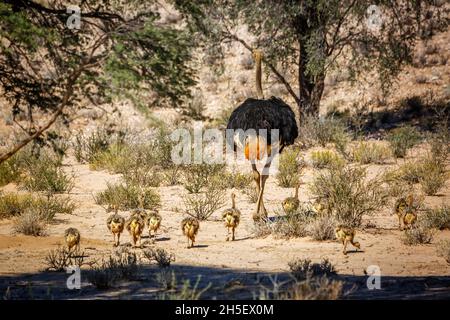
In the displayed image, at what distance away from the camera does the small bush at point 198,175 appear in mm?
17375

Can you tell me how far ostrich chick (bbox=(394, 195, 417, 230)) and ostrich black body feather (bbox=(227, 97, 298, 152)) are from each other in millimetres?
2339

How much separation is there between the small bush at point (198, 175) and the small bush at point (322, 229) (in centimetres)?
558

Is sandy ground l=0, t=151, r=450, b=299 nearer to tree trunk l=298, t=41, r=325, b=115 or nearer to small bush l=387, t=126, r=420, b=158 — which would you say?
small bush l=387, t=126, r=420, b=158

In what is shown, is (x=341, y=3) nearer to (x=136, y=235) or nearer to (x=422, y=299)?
(x=136, y=235)

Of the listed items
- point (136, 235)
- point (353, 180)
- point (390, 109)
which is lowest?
point (136, 235)

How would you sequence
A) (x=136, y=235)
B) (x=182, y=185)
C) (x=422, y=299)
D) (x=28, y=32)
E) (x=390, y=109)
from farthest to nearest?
(x=390, y=109), (x=182, y=185), (x=136, y=235), (x=28, y=32), (x=422, y=299)

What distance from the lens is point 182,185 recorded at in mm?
18312

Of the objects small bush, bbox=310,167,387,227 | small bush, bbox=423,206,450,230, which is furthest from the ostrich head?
small bush, bbox=423,206,450,230

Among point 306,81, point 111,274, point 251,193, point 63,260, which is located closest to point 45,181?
point 251,193

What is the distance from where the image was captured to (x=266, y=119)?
41.0 feet

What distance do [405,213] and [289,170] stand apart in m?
6.44

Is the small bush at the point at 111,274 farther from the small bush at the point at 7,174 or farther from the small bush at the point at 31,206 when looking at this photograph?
the small bush at the point at 7,174
